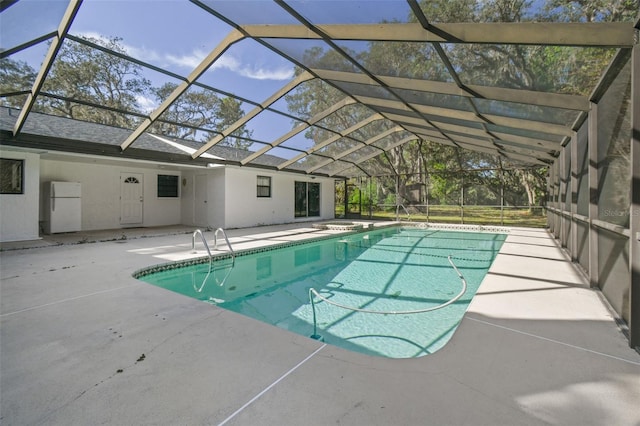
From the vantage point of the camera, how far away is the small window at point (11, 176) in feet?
23.2

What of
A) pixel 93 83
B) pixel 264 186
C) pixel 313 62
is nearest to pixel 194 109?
pixel 93 83

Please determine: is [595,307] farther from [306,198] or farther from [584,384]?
[306,198]

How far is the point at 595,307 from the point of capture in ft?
10.8

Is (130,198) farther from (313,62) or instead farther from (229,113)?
(313,62)

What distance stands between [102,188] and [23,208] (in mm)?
3142

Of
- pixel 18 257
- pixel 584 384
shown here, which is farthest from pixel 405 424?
pixel 18 257

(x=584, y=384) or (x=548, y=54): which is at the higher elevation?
(x=548, y=54)

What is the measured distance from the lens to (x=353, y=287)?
5371 millimetres

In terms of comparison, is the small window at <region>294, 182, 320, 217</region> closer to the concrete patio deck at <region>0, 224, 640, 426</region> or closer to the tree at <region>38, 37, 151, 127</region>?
the tree at <region>38, 37, 151, 127</region>

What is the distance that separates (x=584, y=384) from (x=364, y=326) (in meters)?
2.22

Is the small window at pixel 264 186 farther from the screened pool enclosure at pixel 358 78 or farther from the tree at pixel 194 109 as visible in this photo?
the tree at pixel 194 109

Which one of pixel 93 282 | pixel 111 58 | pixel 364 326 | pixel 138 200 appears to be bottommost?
pixel 364 326

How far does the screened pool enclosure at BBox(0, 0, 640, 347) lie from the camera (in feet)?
9.84

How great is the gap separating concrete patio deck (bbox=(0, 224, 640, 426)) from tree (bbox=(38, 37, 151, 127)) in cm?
437
